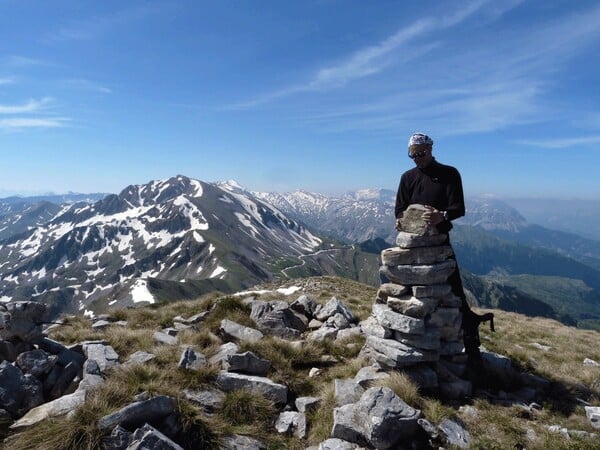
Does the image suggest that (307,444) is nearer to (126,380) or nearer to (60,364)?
(126,380)

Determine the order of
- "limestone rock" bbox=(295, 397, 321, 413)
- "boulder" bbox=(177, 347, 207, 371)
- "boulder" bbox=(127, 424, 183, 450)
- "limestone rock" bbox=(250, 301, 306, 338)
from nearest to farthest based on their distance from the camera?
"boulder" bbox=(127, 424, 183, 450)
"limestone rock" bbox=(295, 397, 321, 413)
"boulder" bbox=(177, 347, 207, 371)
"limestone rock" bbox=(250, 301, 306, 338)

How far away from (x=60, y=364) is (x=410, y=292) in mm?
9600

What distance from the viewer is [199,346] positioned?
12.0 meters

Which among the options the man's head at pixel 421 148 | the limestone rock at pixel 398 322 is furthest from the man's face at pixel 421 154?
the limestone rock at pixel 398 322

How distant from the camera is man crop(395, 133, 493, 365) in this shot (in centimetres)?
1062

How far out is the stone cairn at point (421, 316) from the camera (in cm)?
994

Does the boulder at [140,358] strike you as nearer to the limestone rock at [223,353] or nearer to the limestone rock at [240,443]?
the limestone rock at [223,353]

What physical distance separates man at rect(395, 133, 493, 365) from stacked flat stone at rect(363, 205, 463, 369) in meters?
0.39

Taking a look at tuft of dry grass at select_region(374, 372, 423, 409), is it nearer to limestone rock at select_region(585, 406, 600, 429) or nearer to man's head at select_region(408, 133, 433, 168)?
limestone rock at select_region(585, 406, 600, 429)

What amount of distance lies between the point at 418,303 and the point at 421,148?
4.49 meters

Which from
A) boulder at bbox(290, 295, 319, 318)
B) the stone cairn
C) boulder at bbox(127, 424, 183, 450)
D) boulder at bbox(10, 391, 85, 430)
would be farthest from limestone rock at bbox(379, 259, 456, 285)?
boulder at bbox(10, 391, 85, 430)

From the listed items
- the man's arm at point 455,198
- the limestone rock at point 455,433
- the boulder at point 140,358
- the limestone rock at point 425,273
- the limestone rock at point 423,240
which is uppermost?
the man's arm at point 455,198

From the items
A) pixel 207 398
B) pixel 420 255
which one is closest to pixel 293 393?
pixel 207 398

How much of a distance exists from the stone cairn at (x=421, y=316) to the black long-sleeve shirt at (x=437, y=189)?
1.72 feet
